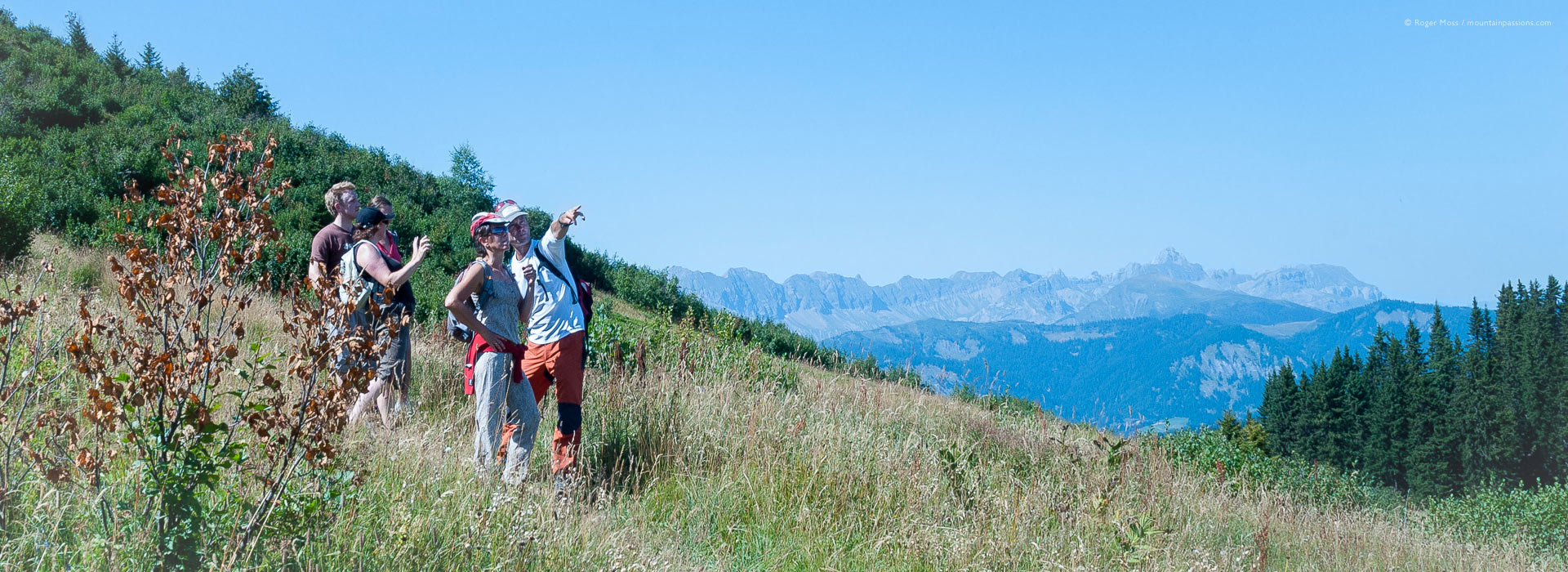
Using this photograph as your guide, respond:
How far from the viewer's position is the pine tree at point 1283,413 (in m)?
89.4

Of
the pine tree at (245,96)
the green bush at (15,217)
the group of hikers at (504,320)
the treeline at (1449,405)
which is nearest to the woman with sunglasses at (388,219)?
the group of hikers at (504,320)

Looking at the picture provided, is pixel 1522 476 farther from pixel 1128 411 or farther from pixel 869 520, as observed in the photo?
pixel 869 520

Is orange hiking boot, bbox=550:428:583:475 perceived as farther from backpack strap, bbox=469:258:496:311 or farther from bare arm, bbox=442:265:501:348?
backpack strap, bbox=469:258:496:311

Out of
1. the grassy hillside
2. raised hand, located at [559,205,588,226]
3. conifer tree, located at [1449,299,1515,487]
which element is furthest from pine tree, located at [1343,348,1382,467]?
raised hand, located at [559,205,588,226]

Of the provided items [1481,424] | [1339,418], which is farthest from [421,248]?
[1339,418]

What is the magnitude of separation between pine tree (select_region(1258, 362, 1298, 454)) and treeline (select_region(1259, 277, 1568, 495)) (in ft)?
0.40

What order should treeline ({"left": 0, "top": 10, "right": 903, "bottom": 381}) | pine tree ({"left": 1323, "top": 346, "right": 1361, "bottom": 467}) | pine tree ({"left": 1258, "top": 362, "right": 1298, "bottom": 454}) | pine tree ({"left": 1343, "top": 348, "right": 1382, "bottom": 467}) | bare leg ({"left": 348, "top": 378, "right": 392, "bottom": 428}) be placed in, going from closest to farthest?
1. bare leg ({"left": 348, "top": 378, "right": 392, "bottom": 428})
2. treeline ({"left": 0, "top": 10, "right": 903, "bottom": 381})
3. pine tree ({"left": 1343, "top": 348, "right": 1382, "bottom": 467})
4. pine tree ({"left": 1323, "top": 346, "right": 1361, "bottom": 467})
5. pine tree ({"left": 1258, "top": 362, "right": 1298, "bottom": 454})

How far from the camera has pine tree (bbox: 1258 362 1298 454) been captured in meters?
89.4

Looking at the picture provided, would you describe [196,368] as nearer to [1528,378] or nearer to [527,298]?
[527,298]

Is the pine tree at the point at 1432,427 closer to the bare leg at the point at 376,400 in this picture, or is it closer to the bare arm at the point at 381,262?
the bare leg at the point at 376,400

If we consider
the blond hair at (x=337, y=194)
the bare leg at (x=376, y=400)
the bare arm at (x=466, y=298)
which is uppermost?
the blond hair at (x=337, y=194)

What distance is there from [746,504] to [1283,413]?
103 metres

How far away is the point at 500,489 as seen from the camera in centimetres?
346

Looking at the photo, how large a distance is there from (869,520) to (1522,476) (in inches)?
3893
